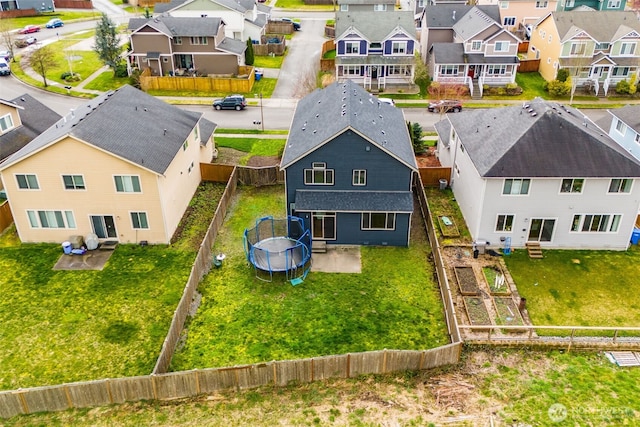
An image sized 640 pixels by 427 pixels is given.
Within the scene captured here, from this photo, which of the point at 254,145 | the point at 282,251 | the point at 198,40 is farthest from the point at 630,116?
the point at 198,40

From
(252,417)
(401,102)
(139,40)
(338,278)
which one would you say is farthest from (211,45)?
(252,417)

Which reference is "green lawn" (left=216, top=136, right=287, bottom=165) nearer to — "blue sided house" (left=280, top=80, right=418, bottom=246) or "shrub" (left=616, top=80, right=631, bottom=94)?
"blue sided house" (left=280, top=80, right=418, bottom=246)

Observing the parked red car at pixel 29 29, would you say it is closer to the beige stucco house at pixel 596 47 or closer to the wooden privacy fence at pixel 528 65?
the wooden privacy fence at pixel 528 65

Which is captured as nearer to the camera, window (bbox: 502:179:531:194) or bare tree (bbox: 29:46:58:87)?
window (bbox: 502:179:531:194)

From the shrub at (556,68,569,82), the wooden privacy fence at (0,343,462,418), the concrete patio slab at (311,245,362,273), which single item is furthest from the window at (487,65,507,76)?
the wooden privacy fence at (0,343,462,418)

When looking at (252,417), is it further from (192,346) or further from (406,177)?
(406,177)
